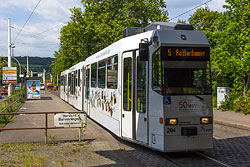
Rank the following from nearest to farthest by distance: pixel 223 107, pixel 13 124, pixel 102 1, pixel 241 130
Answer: pixel 241 130
pixel 13 124
pixel 223 107
pixel 102 1

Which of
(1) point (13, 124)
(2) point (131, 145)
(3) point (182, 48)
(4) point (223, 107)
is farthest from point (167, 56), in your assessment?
(4) point (223, 107)

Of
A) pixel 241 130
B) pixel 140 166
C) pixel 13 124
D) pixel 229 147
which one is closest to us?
pixel 140 166

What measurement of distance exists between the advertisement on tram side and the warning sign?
2483 centimetres

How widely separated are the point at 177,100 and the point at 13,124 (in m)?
9.26

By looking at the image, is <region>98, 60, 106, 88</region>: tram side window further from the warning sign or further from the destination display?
the destination display

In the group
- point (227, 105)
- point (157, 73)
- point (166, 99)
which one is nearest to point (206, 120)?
point (166, 99)

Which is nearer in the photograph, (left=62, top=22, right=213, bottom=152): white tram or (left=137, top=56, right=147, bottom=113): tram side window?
(left=62, top=22, right=213, bottom=152): white tram

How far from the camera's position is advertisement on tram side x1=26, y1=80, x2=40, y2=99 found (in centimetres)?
3347

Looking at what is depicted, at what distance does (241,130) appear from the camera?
13219mm

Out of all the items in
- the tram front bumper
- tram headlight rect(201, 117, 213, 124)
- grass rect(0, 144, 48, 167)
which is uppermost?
tram headlight rect(201, 117, 213, 124)

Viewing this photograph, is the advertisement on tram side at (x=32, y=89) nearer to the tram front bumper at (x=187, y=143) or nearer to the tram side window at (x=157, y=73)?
the tram side window at (x=157, y=73)

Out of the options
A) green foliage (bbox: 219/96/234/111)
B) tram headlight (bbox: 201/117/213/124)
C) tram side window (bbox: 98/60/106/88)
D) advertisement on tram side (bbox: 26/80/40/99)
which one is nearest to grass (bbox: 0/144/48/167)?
tram side window (bbox: 98/60/106/88)

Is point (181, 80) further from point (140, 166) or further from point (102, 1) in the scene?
point (102, 1)

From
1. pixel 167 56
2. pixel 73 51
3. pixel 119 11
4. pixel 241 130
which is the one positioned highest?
pixel 119 11
